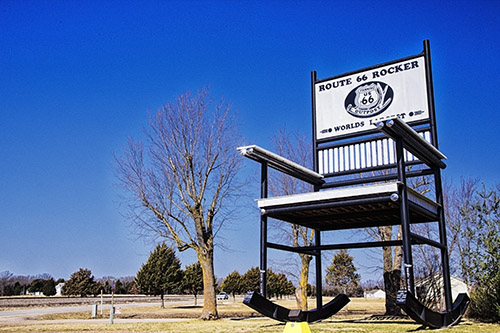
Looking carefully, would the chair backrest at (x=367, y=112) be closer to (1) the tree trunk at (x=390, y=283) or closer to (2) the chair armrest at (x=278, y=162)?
(2) the chair armrest at (x=278, y=162)

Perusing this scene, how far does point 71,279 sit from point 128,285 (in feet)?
53.4

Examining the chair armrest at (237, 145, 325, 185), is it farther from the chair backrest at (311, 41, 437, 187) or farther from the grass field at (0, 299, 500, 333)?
the grass field at (0, 299, 500, 333)

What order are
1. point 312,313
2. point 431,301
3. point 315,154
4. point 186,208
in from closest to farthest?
point 312,313
point 315,154
point 431,301
point 186,208

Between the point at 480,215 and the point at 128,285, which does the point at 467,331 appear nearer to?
the point at 480,215

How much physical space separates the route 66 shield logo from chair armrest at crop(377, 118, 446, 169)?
1.07 meters

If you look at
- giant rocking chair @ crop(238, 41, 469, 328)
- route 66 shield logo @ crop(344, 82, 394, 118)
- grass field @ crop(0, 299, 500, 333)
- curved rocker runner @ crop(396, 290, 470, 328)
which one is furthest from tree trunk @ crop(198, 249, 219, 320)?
curved rocker runner @ crop(396, 290, 470, 328)

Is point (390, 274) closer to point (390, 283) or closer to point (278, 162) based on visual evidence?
point (390, 283)

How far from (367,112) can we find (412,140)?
1681mm

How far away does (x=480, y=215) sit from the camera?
672 cm

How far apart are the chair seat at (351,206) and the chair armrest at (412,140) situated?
0.46m

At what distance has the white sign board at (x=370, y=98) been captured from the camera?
575cm

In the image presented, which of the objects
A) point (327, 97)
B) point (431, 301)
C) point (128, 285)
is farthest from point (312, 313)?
point (128, 285)

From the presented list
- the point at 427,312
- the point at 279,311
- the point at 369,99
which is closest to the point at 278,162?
the point at 279,311

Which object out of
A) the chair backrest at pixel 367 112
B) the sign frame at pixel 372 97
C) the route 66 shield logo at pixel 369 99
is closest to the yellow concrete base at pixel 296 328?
the chair backrest at pixel 367 112
